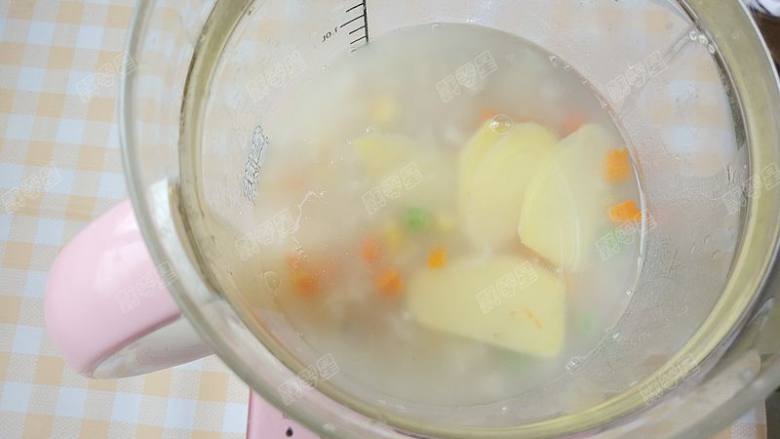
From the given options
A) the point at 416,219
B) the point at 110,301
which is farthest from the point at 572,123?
the point at 110,301

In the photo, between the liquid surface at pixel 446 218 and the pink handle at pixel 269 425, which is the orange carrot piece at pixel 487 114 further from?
the pink handle at pixel 269 425

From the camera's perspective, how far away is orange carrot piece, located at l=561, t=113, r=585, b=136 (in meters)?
0.66

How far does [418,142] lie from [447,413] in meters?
0.24

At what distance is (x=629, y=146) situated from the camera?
66cm

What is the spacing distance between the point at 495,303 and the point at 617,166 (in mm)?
180

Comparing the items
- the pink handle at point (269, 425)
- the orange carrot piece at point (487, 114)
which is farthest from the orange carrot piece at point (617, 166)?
the pink handle at point (269, 425)

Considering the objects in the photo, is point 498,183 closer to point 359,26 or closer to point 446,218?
point 446,218

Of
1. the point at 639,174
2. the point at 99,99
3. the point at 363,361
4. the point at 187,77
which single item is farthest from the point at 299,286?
the point at 99,99

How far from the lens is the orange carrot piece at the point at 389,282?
58cm

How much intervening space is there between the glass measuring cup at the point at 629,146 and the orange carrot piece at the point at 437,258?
0.40 feet

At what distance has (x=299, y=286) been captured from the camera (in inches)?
22.0

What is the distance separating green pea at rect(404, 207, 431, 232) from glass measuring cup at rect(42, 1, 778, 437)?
4.9 inches

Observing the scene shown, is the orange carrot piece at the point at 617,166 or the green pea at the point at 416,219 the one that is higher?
the orange carrot piece at the point at 617,166

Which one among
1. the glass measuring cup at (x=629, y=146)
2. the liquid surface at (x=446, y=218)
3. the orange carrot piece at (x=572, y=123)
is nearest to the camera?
the glass measuring cup at (x=629, y=146)
